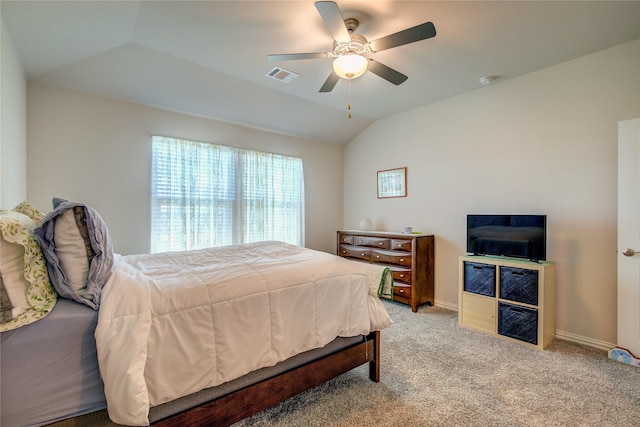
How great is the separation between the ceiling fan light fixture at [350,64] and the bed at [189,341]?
1.43 metres

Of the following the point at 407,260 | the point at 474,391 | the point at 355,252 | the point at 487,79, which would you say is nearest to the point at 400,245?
the point at 407,260

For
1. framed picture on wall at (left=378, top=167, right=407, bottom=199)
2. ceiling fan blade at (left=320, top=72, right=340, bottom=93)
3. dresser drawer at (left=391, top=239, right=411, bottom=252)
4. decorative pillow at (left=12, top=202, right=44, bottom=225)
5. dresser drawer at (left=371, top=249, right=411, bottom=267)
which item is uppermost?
ceiling fan blade at (left=320, top=72, right=340, bottom=93)

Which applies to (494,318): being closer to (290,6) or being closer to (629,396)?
(629,396)

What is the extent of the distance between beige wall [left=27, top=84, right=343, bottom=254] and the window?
0.14 m

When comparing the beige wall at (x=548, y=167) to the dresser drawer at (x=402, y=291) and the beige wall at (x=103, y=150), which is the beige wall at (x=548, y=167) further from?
the beige wall at (x=103, y=150)

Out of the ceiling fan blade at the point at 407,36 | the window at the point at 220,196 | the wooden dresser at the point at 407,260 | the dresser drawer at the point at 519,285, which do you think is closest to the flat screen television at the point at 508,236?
the dresser drawer at the point at 519,285

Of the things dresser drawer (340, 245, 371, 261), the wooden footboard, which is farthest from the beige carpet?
dresser drawer (340, 245, 371, 261)

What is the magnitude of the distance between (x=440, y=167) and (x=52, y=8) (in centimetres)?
390

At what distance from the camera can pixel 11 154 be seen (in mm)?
2082

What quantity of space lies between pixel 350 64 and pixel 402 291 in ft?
9.03

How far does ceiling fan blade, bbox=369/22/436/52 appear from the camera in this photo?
167 cm

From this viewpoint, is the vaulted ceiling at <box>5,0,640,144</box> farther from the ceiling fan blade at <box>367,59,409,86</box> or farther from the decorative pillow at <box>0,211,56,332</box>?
the decorative pillow at <box>0,211,56,332</box>

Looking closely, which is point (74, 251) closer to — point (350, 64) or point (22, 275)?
point (22, 275)

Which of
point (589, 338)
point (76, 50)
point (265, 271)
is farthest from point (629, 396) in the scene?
point (76, 50)
